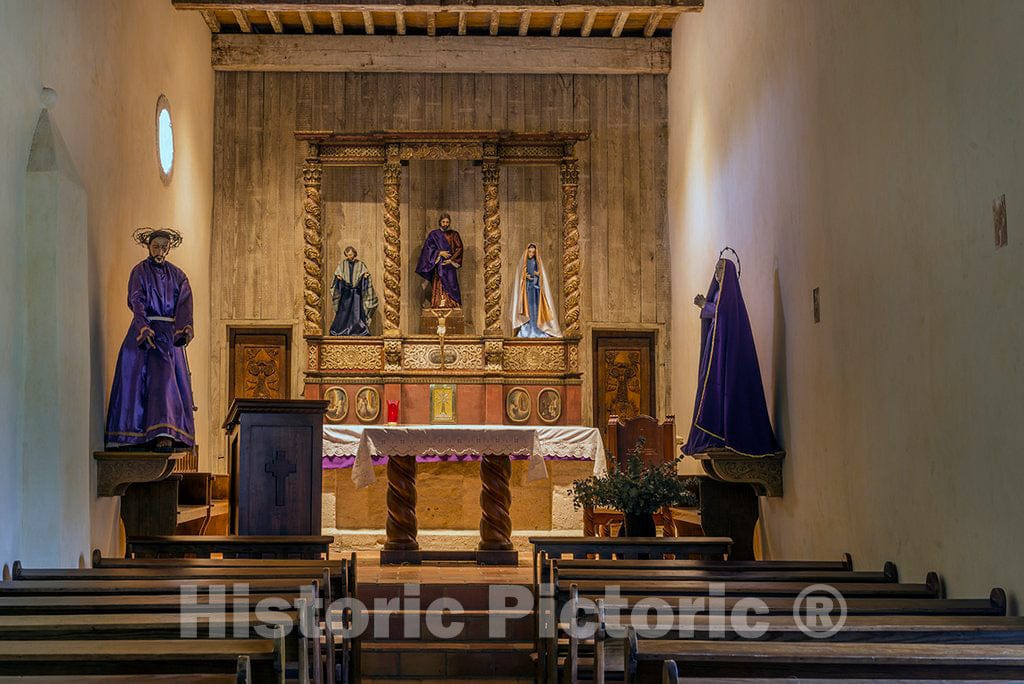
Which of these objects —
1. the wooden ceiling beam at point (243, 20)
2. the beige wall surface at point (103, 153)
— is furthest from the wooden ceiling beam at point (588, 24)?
the beige wall surface at point (103, 153)

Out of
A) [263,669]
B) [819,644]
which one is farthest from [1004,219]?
[263,669]

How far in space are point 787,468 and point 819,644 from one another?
4168 millimetres

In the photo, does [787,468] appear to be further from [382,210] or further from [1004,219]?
[382,210]

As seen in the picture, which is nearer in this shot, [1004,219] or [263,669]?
[263,669]

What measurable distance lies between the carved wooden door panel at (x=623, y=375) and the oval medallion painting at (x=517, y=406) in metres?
0.84

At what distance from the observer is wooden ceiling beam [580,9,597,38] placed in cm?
1218

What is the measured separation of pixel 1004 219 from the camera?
4.46m

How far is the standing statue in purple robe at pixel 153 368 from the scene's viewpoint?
7660 mm

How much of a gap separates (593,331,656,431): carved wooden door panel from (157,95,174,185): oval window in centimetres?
476

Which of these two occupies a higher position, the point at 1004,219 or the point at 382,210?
the point at 382,210

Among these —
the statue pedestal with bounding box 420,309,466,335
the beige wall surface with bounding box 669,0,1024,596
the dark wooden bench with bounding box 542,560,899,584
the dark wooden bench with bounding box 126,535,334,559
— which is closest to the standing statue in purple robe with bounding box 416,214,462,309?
the statue pedestal with bounding box 420,309,466,335

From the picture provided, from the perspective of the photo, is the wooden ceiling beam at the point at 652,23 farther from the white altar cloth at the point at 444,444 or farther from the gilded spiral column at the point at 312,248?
the white altar cloth at the point at 444,444

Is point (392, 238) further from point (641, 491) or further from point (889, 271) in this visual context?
point (889, 271)

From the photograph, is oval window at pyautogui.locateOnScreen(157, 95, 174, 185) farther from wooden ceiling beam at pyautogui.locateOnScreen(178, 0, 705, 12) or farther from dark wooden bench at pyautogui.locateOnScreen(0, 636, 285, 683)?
dark wooden bench at pyautogui.locateOnScreen(0, 636, 285, 683)
